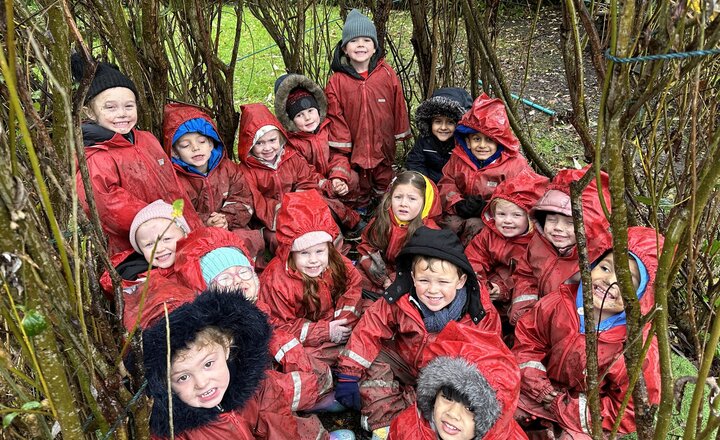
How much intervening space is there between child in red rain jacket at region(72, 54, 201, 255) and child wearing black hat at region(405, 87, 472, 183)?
176 centimetres

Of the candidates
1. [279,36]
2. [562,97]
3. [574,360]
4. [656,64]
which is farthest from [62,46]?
[562,97]

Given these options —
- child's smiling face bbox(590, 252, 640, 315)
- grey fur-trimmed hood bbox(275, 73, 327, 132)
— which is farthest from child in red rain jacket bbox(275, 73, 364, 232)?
child's smiling face bbox(590, 252, 640, 315)

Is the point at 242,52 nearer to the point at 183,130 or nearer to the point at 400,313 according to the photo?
the point at 183,130

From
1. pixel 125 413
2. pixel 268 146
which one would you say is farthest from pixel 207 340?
pixel 268 146

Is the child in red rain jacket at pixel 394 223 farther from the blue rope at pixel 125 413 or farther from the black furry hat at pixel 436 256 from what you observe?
the blue rope at pixel 125 413

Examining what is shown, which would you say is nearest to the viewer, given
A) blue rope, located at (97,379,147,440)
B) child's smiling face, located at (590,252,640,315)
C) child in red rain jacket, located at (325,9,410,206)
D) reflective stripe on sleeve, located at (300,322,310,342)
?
blue rope, located at (97,379,147,440)

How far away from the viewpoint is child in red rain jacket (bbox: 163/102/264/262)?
11.8ft

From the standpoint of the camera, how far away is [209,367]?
6.49 feet

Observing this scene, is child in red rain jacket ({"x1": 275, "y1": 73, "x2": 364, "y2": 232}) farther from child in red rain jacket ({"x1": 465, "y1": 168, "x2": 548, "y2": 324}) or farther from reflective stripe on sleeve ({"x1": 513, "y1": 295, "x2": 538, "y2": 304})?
reflective stripe on sleeve ({"x1": 513, "y1": 295, "x2": 538, "y2": 304})

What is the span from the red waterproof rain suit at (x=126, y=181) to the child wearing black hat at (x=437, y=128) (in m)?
1.74

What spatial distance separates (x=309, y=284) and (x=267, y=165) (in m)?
1.28

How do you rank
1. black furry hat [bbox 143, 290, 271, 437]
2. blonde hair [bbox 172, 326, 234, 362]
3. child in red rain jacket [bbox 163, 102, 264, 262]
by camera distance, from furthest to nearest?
1. child in red rain jacket [bbox 163, 102, 264, 262]
2. blonde hair [bbox 172, 326, 234, 362]
3. black furry hat [bbox 143, 290, 271, 437]

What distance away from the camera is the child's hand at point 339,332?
3.00 metres

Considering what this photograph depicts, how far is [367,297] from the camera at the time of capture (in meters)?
3.44
